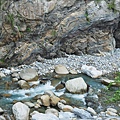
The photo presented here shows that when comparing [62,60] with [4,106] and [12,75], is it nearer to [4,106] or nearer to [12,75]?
[12,75]

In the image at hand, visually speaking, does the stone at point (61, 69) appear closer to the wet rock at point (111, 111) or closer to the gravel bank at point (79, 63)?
the gravel bank at point (79, 63)

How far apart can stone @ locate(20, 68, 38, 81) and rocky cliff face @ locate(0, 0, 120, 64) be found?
3.16 feet

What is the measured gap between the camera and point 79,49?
13648 mm

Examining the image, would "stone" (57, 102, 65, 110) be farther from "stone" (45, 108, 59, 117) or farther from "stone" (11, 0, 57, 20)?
"stone" (11, 0, 57, 20)

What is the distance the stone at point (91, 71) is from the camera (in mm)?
10644

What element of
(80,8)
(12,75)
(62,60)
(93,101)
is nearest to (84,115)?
(93,101)

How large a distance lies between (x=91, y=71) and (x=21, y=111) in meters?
5.04

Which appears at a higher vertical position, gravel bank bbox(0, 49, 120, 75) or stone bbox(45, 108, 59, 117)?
gravel bank bbox(0, 49, 120, 75)

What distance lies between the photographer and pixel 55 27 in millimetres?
11477

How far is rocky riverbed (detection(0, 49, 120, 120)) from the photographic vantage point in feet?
22.7

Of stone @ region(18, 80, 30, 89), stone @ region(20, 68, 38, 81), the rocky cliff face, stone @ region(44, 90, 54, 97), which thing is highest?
the rocky cliff face

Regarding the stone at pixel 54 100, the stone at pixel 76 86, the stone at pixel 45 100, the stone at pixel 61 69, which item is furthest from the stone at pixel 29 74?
the stone at pixel 54 100

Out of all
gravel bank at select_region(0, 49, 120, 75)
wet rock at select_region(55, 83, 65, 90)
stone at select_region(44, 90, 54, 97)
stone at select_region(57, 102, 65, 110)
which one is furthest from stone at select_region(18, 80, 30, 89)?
stone at select_region(57, 102, 65, 110)

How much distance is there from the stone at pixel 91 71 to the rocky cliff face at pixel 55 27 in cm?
216
